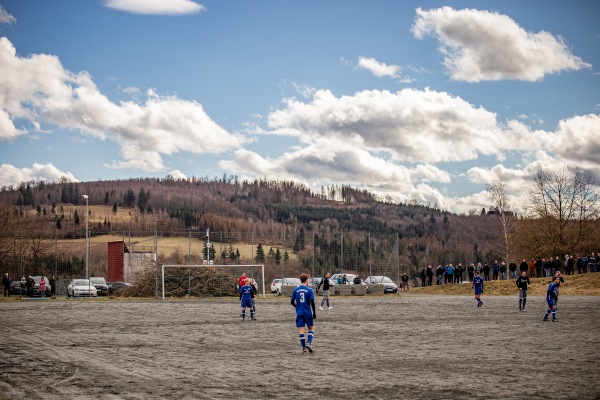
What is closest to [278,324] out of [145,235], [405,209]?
[145,235]

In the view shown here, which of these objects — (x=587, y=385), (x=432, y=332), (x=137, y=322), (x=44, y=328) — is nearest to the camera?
(x=587, y=385)

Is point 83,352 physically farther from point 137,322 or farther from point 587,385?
point 587,385

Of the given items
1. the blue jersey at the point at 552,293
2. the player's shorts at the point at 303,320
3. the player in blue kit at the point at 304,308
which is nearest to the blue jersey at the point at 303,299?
the player in blue kit at the point at 304,308

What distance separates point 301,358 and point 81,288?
3979 centimetres

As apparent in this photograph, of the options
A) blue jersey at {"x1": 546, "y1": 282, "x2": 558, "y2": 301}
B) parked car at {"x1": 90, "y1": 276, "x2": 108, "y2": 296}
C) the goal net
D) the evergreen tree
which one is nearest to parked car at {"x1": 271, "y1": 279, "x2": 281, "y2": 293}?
the goal net

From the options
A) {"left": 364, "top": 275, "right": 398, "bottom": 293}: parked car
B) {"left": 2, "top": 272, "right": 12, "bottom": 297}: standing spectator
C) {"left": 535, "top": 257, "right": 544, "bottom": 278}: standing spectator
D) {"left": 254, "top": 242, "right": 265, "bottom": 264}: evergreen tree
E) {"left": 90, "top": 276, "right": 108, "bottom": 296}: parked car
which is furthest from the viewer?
{"left": 535, "top": 257, "right": 544, "bottom": 278}: standing spectator

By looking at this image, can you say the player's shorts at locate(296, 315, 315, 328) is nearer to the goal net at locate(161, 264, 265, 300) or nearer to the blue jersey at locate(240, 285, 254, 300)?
the blue jersey at locate(240, 285, 254, 300)

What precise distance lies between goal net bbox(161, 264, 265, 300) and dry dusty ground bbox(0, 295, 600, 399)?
69.5ft

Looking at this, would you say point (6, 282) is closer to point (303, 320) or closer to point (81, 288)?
point (81, 288)

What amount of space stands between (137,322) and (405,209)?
174 m

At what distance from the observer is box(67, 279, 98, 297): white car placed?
5319cm

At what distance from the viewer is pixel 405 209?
199 m

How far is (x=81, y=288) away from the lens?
53.3m

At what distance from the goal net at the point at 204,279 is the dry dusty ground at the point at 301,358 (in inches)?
834
